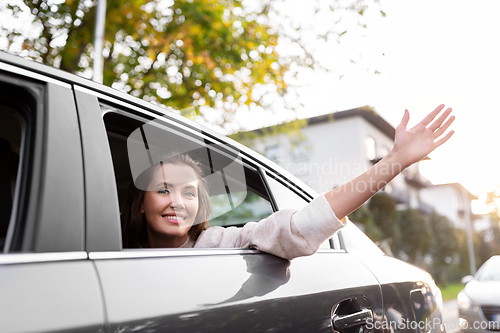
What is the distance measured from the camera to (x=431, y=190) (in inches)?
1708

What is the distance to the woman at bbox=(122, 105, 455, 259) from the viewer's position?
1443mm

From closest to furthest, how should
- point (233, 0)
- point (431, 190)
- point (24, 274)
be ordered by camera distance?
point (24, 274) → point (233, 0) → point (431, 190)

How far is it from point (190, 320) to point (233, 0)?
310 inches

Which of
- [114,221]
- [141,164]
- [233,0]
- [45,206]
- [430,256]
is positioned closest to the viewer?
[45,206]

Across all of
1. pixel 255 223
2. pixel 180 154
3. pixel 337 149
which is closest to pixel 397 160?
pixel 255 223

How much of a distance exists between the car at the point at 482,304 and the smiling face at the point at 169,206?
6.64 meters

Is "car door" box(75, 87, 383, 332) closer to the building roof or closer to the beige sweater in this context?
the beige sweater

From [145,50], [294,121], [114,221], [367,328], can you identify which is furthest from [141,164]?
[294,121]

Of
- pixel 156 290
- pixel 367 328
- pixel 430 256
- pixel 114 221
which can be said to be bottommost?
pixel 430 256

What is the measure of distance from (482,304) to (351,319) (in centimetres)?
680

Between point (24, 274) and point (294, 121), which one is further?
point (294, 121)

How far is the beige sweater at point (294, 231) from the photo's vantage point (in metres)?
1.43

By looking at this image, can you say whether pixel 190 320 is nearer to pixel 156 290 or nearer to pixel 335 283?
pixel 156 290

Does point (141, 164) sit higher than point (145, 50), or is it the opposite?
point (145, 50)
